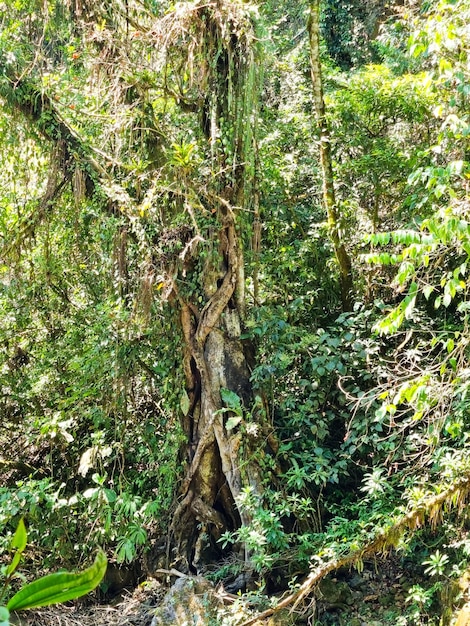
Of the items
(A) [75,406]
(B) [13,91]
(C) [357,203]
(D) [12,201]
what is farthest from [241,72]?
(A) [75,406]

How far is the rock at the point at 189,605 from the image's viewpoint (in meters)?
3.50

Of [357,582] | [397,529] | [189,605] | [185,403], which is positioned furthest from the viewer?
[185,403]

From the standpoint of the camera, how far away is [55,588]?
860 millimetres

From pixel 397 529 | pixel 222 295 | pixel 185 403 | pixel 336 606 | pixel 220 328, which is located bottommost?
pixel 336 606

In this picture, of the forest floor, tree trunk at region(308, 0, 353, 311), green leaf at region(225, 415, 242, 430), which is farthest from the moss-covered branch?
tree trunk at region(308, 0, 353, 311)

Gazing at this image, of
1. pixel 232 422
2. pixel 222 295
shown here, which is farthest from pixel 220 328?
pixel 232 422

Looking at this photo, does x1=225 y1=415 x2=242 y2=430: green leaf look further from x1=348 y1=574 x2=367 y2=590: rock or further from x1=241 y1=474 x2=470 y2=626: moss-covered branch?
x1=348 y1=574 x2=367 y2=590: rock

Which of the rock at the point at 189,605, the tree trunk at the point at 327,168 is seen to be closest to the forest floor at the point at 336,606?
the rock at the point at 189,605

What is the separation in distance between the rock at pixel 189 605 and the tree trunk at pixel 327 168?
93.3 inches

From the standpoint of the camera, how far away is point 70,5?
14.6 ft

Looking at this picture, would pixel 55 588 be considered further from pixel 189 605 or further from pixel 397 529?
pixel 189 605

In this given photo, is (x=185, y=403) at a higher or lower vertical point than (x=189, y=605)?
higher

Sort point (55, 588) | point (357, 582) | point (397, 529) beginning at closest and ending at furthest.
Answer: point (55, 588)
point (397, 529)
point (357, 582)

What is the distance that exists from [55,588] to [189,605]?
309 cm
